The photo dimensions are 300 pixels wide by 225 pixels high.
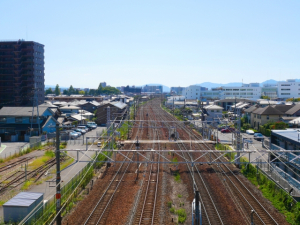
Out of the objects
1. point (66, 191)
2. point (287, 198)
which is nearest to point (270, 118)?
point (287, 198)

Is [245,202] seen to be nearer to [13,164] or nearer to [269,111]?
[13,164]

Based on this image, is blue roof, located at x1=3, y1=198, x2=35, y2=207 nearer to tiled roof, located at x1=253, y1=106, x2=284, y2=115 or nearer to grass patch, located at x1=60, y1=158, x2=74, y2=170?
grass patch, located at x1=60, y1=158, x2=74, y2=170

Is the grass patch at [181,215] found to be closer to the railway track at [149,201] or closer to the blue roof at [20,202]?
the railway track at [149,201]

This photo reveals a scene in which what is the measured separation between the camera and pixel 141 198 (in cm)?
1049

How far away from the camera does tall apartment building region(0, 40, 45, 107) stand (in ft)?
113

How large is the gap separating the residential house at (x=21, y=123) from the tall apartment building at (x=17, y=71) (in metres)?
10.8

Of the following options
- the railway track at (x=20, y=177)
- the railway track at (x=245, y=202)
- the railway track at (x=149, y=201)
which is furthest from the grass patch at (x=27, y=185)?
the railway track at (x=245, y=202)

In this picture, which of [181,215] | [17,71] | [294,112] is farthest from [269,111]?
[17,71]

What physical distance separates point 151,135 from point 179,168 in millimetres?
10772

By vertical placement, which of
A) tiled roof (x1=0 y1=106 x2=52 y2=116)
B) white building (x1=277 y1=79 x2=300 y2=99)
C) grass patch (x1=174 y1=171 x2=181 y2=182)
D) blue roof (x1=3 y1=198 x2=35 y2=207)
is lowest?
grass patch (x1=174 y1=171 x2=181 y2=182)

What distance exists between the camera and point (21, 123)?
2359cm

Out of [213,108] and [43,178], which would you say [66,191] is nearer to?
[43,178]

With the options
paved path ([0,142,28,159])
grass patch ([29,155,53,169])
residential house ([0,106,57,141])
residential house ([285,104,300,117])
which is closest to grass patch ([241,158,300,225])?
A: grass patch ([29,155,53,169])

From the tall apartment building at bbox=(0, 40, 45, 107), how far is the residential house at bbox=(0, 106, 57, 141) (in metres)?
10.8
